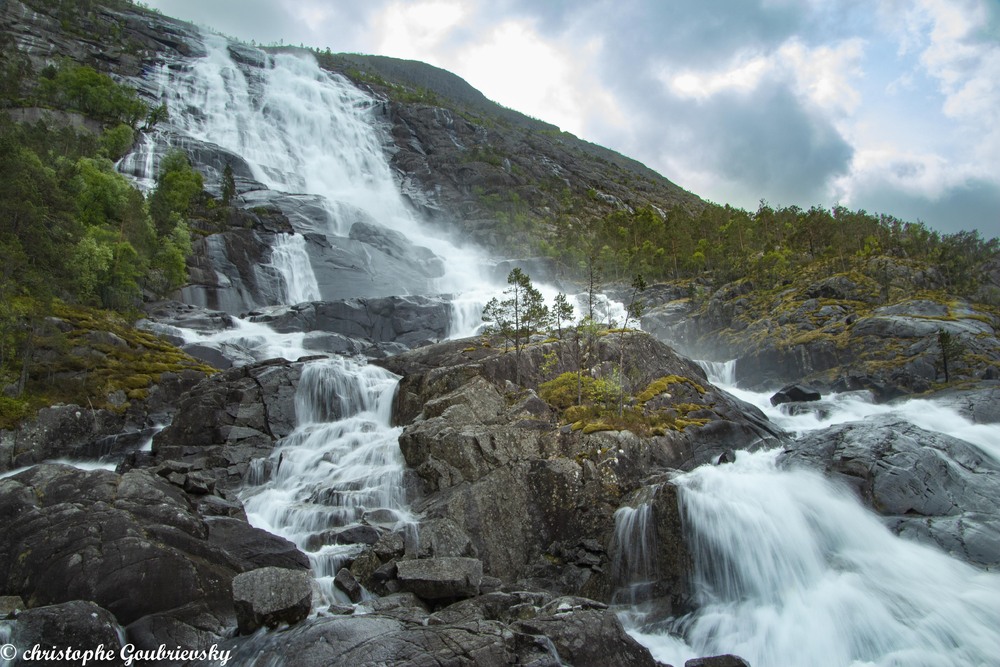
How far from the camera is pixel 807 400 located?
3797 cm

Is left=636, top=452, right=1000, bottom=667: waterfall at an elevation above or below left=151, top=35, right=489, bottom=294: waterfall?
below

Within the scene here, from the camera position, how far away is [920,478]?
19.7 meters

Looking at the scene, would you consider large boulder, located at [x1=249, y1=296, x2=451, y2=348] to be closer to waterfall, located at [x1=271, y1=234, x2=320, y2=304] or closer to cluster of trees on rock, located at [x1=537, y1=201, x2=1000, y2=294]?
waterfall, located at [x1=271, y1=234, x2=320, y2=304]

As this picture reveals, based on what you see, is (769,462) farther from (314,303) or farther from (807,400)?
(314,303)

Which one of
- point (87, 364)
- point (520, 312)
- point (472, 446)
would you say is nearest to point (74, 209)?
point (87, 364)

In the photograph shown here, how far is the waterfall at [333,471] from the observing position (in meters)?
19.5

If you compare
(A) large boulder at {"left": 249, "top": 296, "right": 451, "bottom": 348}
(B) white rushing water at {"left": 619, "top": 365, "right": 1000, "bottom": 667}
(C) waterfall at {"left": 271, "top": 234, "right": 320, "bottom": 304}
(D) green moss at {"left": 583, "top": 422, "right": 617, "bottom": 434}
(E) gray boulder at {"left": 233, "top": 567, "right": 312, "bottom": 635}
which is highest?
(C) waterfall at {"left": 271, "top": 234, "right": 320, "bottom": 304}

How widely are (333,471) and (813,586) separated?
783 inches

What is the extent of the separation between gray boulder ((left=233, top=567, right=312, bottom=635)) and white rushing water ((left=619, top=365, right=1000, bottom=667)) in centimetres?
983

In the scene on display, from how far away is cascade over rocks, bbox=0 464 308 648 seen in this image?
492 inches

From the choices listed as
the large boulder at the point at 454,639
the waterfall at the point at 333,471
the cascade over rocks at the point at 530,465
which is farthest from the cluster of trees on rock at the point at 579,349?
the large boulder at the point at 454,639

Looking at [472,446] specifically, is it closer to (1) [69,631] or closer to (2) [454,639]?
(2) [454,639]

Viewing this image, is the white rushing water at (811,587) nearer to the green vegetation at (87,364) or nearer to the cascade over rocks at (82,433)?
the cascade over rocks at (82,433)

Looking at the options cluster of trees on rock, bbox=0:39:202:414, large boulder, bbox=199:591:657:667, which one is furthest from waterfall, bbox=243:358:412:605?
cluster of trees on rock, bbox=0:39:202:414
